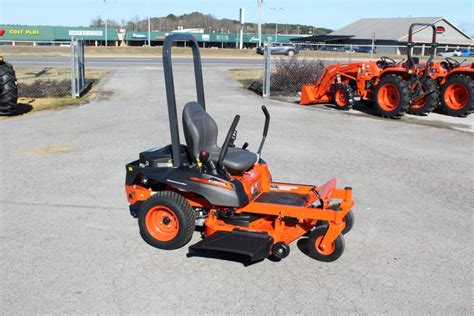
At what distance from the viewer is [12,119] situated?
38.6 ft

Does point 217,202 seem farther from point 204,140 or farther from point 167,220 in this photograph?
point 204,140

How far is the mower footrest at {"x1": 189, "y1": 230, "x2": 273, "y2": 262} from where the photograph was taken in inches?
172

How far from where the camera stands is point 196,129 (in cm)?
A: 498

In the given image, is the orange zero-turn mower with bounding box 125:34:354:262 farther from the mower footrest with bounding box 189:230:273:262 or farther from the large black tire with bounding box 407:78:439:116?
the large black tire with bounding box 407:78:439:116

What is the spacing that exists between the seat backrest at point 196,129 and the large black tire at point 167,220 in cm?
53

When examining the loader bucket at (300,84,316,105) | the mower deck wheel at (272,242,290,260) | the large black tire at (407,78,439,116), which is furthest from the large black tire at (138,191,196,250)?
the loader bucket at (300,84,316,105)

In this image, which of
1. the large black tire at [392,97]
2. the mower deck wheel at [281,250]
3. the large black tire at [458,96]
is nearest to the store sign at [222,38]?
the large black tire at [458,96]

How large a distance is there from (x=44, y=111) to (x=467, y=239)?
35.1 ft

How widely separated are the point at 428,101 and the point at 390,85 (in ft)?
3.49

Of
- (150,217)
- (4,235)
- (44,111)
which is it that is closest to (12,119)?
(44,111)

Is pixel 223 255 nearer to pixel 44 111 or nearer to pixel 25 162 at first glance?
pixel 25 162

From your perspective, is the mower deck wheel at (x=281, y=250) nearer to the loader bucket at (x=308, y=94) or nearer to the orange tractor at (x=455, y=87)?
the orange tractor at (x=455, y=87)

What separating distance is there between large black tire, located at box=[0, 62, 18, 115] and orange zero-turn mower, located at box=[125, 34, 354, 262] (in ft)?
25.7

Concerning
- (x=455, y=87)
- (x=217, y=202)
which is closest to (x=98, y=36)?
(x=455, y=87)
